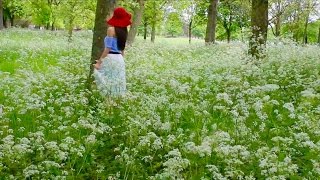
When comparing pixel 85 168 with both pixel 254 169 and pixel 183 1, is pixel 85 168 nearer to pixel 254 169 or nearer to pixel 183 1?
pixel 254 169

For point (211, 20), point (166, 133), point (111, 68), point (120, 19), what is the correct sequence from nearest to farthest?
1. point (166, 133)
2. point (120, 19)
3. point (111, 68)
4. point (211, 20)

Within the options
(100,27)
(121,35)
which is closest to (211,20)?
(100,27)

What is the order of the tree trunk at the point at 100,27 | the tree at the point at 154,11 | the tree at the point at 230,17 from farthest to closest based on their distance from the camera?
1. the tree at the point at 230,17
2. the tree at the point at 154,11
3. the tree trunk at the point at 100,27

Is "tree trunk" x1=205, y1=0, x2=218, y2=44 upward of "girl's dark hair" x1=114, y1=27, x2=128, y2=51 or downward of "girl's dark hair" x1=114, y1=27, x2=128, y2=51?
upward

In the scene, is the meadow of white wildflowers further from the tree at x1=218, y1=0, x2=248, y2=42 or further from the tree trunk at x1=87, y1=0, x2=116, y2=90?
the tree at x1=218, y1=0, x2=248, y2=42

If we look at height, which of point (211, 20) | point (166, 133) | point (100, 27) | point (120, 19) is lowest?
point (166, 133)

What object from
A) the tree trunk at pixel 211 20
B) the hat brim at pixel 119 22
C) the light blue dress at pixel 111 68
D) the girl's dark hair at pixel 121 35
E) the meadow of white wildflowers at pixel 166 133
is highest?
the tree trunk at pixel 211 20

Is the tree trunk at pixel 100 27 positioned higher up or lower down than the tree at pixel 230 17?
lower down

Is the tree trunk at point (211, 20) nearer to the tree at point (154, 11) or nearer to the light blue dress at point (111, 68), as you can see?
the tree at point (154, 11)

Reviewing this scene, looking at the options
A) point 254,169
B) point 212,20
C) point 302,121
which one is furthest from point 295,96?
point 212,20

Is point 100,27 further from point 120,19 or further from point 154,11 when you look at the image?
point 154,11

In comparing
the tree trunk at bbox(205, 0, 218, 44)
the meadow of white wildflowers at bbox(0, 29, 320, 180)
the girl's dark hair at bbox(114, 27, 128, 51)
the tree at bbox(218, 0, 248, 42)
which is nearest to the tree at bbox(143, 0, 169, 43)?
the tree trunk at bbox(205, 0, 218, 44)

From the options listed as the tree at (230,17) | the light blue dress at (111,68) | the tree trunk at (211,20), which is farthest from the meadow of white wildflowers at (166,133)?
the tree at (230,17)

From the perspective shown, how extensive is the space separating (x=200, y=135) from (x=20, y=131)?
2704 mm
